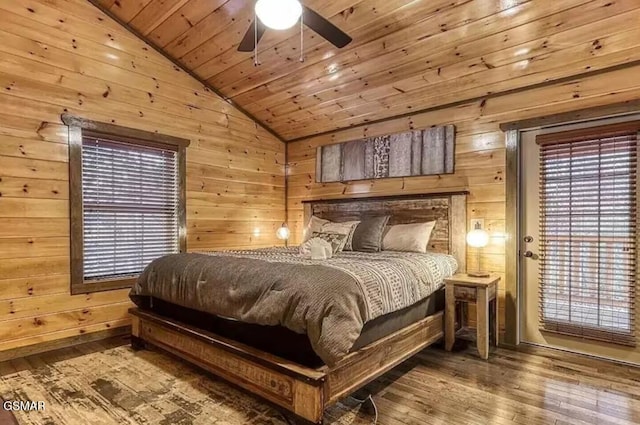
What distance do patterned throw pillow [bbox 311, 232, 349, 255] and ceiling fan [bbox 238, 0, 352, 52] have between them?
5.95 ft

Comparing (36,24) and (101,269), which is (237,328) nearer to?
(101,269)

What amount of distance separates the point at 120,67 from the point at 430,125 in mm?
3178

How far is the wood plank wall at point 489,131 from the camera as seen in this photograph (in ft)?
9.77

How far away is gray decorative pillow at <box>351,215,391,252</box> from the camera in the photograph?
12.3ft

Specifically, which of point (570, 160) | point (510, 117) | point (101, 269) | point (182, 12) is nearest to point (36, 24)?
point (182, 12)

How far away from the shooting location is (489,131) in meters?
3.55

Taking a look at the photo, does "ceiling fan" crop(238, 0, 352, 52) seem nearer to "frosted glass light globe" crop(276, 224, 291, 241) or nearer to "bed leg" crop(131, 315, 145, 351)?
"bed leg" crop(131, 315, 145, 351)

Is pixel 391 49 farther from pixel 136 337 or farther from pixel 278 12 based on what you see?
pixel 136 337

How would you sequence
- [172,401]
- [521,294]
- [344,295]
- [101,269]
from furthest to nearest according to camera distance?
[101,269] → [521,294] → [172,401] → [344,295]

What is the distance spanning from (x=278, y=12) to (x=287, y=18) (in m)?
0.07

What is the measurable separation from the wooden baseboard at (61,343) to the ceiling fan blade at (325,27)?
3.29 m

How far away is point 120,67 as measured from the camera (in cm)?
371

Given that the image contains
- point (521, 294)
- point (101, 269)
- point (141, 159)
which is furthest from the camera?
point (141, 159)

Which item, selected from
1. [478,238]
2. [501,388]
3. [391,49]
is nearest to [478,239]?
[478,238]
